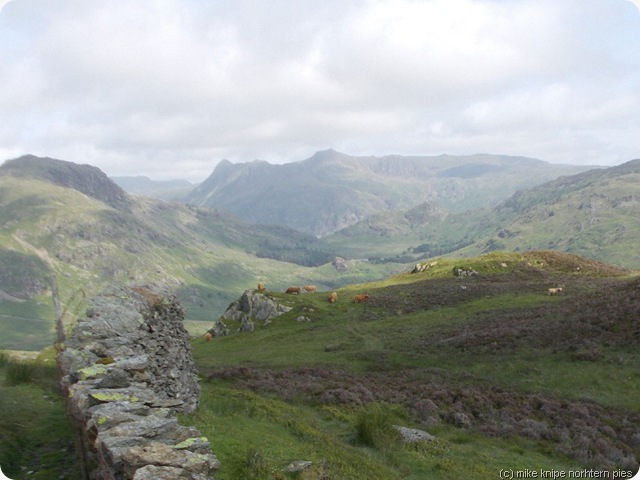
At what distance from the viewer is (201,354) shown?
6575 centimetres

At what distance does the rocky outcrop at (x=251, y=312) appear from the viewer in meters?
81.2

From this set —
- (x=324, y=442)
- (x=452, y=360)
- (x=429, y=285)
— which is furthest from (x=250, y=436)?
(x=429, y=285)

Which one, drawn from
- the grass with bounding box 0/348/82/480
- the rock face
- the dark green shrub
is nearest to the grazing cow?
the rock face

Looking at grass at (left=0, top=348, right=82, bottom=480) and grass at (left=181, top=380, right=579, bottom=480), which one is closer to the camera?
grass at (left=181, top=380, right=579, bottom=480)

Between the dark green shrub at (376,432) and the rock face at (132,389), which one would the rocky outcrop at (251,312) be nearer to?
the rock face at (132,389)

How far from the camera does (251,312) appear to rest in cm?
8450

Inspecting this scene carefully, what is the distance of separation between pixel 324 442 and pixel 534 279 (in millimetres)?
90402

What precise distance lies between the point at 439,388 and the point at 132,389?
93.5ft

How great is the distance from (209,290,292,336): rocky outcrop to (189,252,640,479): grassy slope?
341 centimetres

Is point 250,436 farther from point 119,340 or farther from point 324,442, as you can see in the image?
point 119,340

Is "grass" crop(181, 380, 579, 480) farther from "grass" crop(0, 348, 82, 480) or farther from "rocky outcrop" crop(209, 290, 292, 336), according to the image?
"rocky outcrop" crop(209, 290, 292, 336)

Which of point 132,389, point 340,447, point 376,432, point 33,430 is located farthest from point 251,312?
point 132,389

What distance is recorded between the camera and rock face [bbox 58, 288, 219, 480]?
1104cm

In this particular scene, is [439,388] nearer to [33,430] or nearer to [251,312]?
[33,430]
